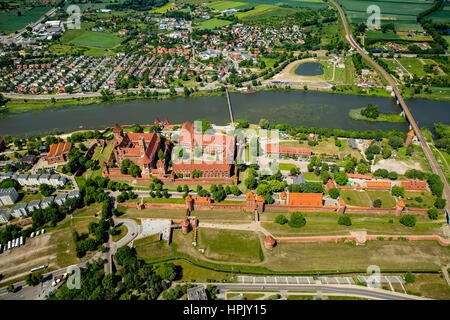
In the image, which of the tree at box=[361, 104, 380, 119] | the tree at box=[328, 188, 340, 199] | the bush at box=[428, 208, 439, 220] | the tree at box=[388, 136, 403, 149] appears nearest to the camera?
the bush at box=[428, 208, 439, 220]

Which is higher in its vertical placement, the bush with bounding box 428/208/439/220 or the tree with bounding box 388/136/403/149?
the tree with bounding box 388/136/403/149

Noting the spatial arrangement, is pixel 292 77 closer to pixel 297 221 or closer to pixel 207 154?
pixel 207 154

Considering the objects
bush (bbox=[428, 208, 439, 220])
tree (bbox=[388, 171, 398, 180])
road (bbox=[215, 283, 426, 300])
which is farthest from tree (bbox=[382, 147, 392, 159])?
road (bbox=[215, 283, 426, 300])

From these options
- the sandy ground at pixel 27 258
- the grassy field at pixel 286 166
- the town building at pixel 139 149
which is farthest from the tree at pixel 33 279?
the grassy field at pixel 286 166

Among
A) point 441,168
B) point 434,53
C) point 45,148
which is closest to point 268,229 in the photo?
point 441,168

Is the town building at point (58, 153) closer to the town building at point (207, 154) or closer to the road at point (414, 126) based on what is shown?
the town building at point (207, 154)

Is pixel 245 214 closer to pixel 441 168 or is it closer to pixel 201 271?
pixel 201 271

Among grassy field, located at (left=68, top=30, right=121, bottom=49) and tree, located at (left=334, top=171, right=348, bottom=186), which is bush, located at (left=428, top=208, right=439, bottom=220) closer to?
tree, located at (left=334, top=171, right=348, bottom=186)
